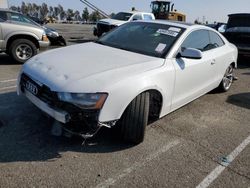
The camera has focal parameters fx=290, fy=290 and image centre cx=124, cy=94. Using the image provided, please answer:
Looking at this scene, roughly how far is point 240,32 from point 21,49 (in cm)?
752

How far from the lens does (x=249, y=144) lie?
407 cm

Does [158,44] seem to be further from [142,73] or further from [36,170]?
[36,170]

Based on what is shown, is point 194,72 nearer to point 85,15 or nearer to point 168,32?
point 168,32

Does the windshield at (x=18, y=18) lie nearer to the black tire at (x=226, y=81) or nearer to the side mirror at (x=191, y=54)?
the black tire at (x=226, y=81)

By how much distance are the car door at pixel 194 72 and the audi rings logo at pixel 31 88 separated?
1.92 m

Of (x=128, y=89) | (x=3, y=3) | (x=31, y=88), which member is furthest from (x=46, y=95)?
(x=3, y=3)

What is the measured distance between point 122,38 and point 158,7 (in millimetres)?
21464

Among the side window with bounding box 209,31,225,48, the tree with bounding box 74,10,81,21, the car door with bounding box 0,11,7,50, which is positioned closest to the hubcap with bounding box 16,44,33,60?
the car door with bounding box 0,11,7,50

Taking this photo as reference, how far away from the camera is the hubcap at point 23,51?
8203mm

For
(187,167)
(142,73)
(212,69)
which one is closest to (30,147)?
(142,73)

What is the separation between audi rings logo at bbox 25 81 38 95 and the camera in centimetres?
347

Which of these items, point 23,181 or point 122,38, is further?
point 122,38

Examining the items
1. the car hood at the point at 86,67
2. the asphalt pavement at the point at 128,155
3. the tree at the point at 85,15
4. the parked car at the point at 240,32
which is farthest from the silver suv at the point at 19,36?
the tree at the point at 85,15

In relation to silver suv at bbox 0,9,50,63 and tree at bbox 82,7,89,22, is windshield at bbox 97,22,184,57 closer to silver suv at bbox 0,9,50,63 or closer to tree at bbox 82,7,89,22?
silver suv at bbox 0,9,50,63
